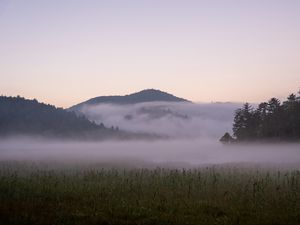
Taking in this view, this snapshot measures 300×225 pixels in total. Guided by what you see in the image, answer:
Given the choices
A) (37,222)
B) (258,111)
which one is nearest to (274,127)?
(258,111)

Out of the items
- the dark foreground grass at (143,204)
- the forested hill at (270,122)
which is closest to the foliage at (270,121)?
the forested hill at (270,122)

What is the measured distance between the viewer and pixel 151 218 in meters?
14.6

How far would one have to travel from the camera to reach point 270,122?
3017 inches

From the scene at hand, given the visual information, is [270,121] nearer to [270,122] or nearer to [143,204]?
[270,122]

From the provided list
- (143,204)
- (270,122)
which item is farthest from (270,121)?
(143,204)

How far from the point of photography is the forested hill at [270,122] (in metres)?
73.2

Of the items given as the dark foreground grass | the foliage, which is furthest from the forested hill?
the dark foreground grass

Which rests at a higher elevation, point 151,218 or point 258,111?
point 258,111

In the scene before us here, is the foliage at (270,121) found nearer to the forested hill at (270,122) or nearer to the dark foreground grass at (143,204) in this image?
the forested hill at (270,122)

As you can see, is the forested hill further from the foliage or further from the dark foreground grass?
the dark foreground grass

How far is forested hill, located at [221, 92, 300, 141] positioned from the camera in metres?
73.2

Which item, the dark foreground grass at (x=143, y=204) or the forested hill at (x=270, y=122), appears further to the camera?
the forested hill at (x=270, y=122)

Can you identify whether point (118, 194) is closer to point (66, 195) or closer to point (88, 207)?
point (66, 195)

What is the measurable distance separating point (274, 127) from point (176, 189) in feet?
195
